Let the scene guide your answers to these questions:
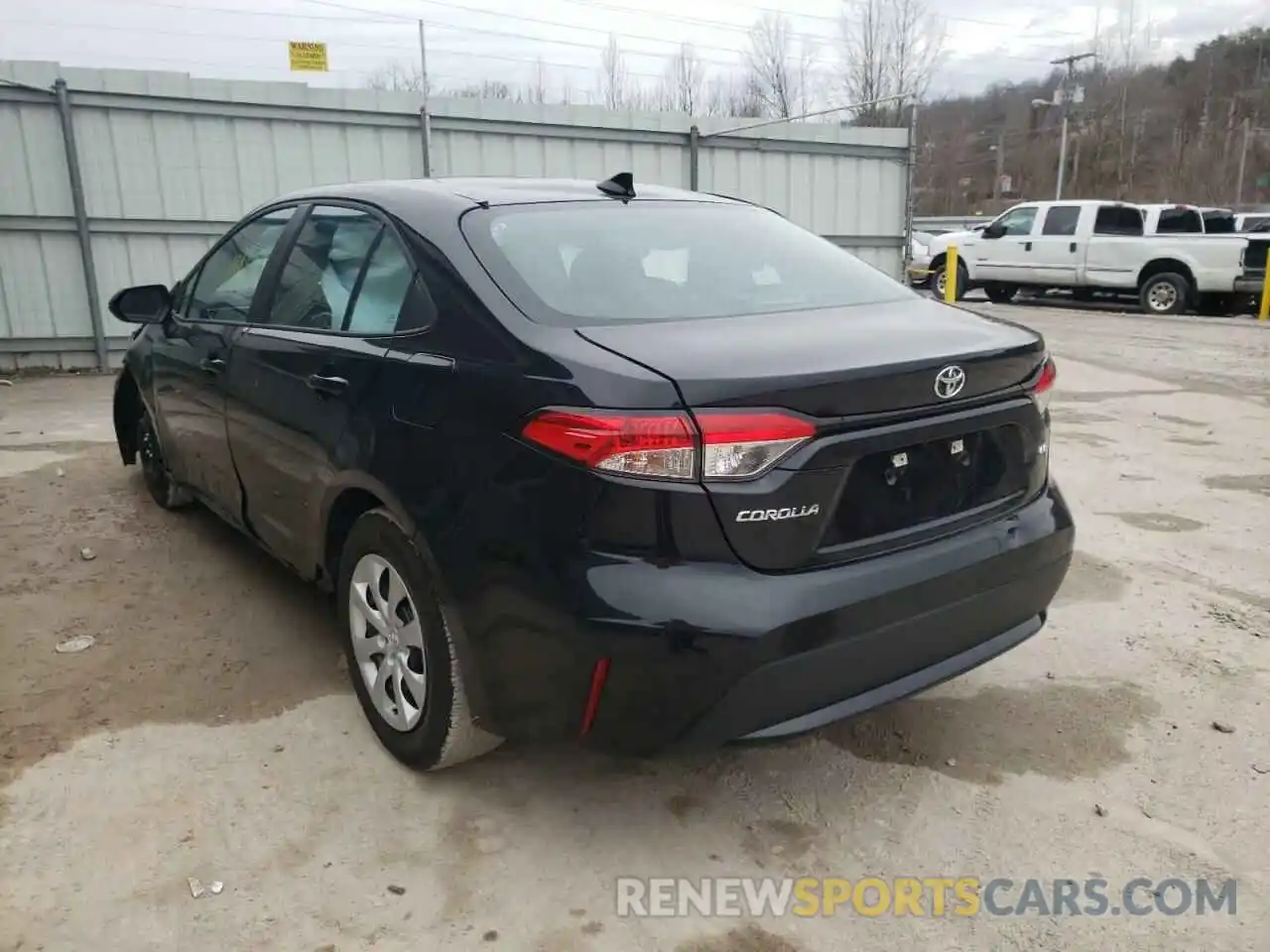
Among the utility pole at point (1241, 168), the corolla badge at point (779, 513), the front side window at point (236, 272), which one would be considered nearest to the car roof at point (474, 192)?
the front side window at point (236, 272)

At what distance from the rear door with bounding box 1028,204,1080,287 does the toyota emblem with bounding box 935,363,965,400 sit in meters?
15.4

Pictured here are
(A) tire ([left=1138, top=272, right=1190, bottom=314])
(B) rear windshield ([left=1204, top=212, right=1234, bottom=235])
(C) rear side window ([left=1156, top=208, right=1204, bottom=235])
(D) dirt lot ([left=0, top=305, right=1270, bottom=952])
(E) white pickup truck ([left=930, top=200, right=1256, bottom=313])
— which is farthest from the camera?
(B) rear windshield ([left=1204, top=212, right=1234, bottom=235])

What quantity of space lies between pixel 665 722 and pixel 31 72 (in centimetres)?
978

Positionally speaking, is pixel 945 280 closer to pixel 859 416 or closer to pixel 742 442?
pixel 859 416

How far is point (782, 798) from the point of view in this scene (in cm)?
257

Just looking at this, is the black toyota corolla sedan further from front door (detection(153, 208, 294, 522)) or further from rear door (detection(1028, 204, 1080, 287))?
rear door (detection(1028, 204, 1080, 287))

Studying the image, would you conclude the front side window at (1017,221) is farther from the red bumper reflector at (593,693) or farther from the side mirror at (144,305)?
the red bumper reflector at (593,693)

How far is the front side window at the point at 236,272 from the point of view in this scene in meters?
3.49

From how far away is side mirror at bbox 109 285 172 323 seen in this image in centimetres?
427

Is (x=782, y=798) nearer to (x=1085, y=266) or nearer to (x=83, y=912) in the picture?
(x=83, y=912)

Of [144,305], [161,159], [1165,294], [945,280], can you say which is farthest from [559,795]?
[945,280]

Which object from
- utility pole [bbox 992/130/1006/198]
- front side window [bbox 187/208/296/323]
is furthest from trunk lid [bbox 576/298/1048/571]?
utility pole [bbox 992/130/1006/198]

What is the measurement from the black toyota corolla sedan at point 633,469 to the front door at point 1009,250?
14993 millimetres

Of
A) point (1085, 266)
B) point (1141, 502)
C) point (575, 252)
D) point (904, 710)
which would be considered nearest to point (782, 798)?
point (904, 710)
